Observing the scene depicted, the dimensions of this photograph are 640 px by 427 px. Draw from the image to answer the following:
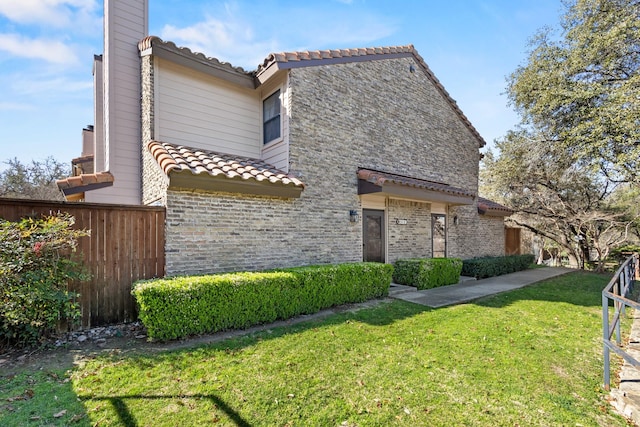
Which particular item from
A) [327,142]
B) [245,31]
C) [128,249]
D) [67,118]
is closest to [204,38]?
[245,31]

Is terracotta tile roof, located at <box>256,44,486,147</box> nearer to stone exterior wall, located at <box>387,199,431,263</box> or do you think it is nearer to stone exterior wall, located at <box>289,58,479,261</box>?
stone exterior wall, located at <box>289,58,479,261</box>

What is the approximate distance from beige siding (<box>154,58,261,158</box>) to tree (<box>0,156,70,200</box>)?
1619 cm

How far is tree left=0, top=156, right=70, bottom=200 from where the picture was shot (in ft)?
63.1

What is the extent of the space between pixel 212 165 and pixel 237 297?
3090 mm

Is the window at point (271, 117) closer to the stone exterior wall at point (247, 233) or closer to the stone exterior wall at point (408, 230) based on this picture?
the stone exterior wall at point (247, 233)

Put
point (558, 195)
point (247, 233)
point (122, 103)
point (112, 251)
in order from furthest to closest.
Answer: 1. point (558, 195)
2. point (122, 103)
3. point (247, 233)
4. point (112, 251)

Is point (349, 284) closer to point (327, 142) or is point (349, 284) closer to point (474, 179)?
point (327, 142)

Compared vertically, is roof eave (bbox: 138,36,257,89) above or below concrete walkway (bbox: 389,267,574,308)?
above

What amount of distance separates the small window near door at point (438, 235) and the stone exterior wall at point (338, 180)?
36 cm

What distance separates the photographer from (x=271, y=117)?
29.5ft

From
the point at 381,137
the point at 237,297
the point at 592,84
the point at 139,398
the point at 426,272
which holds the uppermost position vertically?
the point at 592,84

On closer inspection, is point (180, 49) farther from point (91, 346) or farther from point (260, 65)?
point (91, 346)

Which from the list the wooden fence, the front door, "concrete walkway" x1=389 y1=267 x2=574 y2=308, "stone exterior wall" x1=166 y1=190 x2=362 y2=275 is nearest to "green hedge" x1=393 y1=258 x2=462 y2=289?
"concrete walkway" x1=389 y1=267 x2=574 y2=308

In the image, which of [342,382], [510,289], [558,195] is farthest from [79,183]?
[558,195]
